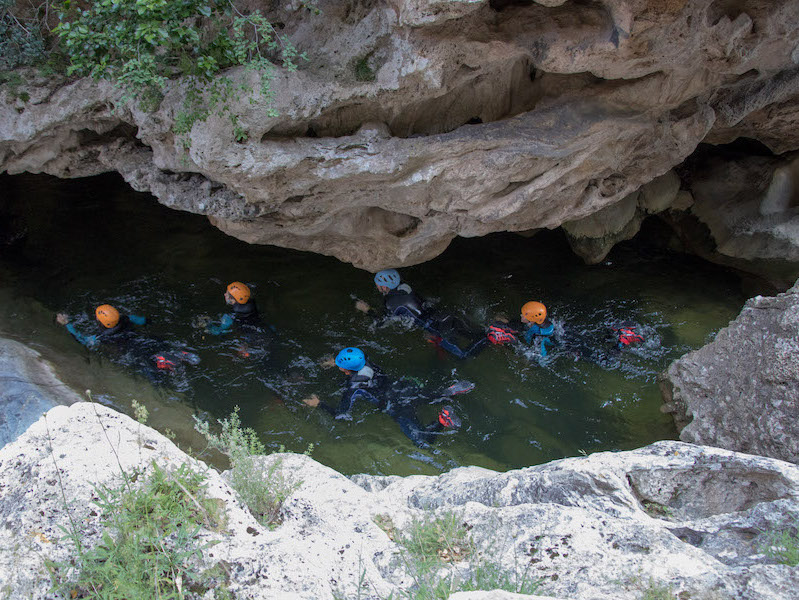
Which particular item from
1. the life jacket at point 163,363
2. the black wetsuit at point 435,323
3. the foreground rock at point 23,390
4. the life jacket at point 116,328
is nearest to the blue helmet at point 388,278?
the black wetsuit at point 435,323

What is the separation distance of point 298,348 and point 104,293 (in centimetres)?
354

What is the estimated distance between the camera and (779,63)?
6.13 meters

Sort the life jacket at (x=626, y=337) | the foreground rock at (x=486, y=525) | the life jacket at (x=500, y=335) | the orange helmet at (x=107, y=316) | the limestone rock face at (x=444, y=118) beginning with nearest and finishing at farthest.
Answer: the foreground rock at (x=486, y=525), the limestone rock face at (x=444, y=118), the orange helmet at (x=107, y=316), the life jacket at (x=500, y=335), the life jacket at (x=626, y=337)

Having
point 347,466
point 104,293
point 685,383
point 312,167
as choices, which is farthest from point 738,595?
point 104,293

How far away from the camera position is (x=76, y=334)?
27.0ft

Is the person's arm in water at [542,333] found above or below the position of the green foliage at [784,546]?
below

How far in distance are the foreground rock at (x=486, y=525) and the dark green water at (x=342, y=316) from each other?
302 cm

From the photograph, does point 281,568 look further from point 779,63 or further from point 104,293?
point 104,293

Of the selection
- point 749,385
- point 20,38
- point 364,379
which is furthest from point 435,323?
point 20,38

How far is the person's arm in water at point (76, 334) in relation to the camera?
7980 millimetres

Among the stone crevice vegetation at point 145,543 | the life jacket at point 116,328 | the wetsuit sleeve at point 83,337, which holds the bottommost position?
the wetsuit sleeve at point 83,337

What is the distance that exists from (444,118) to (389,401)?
3680 millimetres

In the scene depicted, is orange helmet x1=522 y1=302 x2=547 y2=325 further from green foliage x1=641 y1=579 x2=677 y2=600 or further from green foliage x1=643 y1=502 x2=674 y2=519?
green foliage x1=641 y1=579 x2=677 y2=600

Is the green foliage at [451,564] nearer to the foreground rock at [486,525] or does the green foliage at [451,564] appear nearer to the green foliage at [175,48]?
the foreground rock at [486,525]
